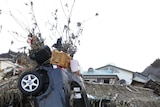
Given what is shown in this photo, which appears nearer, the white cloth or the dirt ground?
the white cloth

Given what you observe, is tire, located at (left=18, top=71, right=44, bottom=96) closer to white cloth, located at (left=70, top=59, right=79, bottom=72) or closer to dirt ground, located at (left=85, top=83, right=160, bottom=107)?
white cloth, located at (left=70, top=59, right=79, bottom=72)

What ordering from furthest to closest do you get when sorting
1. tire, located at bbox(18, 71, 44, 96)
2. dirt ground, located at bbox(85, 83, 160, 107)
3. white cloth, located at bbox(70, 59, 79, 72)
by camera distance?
dirt ground, located at bbox(85, 83, 160, 107) < white cloth, located at bbox(70, 59, 79, 72) < tire, located at bbox(18, 71, 44, 96)

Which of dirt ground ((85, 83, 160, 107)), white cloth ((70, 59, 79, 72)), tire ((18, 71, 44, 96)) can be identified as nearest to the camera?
tire ((18, 71, 44, 96))

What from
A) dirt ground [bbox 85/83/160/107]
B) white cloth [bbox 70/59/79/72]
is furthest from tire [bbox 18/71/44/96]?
dirt ground [bbox 85/83/160/107]

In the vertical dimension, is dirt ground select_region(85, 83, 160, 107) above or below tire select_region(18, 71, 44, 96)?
above

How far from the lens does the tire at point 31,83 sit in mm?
3953

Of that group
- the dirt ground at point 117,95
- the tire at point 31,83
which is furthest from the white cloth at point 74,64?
the dirt ground at point 117,95

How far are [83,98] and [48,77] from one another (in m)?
0.58

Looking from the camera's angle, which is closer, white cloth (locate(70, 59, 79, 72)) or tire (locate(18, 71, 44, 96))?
tire (locate(18, 71, 44, 96))

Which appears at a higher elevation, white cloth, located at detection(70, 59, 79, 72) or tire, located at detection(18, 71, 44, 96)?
white cloth, located at detection(70, 59, 79, 72)

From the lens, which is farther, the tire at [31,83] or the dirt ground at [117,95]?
the dirt ground at [117,95]

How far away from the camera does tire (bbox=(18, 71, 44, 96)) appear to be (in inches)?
156

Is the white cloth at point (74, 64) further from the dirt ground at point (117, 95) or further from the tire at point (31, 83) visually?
the dirt ground at point (117, 95)

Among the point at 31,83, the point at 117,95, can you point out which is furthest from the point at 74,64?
the point at 117,95
